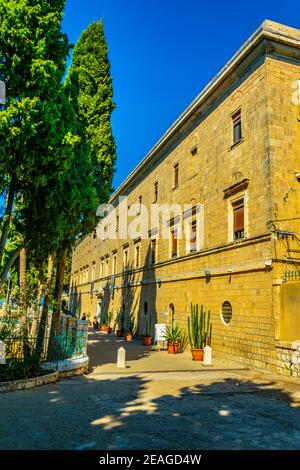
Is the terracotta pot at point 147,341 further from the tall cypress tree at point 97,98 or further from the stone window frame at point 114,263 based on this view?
the stone window frame at point 114,263

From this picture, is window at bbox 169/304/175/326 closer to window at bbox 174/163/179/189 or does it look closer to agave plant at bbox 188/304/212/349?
agave plant at bbox 188/304/212/349

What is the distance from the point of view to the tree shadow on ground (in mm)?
5660

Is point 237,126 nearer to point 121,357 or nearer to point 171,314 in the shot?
point 121,357

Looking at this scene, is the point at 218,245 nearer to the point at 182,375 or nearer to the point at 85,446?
the point at 182,375

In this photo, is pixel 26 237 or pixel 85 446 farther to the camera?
pixel 26 237

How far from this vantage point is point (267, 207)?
43.6 ft

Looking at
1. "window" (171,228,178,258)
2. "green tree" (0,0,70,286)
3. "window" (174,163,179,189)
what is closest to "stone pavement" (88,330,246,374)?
"green tree" (0,0,70,286)

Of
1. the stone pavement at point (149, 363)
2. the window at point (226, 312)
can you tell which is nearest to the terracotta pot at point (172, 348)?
the stone pavement at point (149, 363)

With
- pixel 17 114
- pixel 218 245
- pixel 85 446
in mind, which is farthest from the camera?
pixel 218 245

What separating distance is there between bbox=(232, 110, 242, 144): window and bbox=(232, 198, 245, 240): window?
102 inches

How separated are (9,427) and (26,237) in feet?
19.7

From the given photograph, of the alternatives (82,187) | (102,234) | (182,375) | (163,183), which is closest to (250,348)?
(182,375)

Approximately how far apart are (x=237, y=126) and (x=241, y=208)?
11.6ft

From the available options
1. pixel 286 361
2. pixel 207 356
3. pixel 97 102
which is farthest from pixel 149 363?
pixel 97 102
